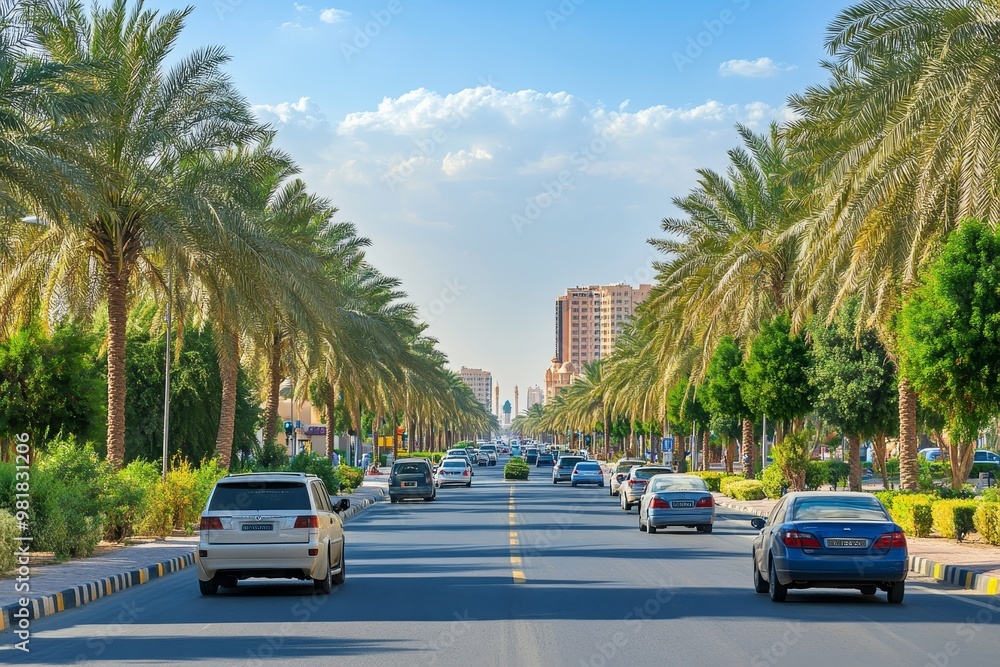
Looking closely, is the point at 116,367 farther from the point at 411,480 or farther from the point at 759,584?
the point at 411,480

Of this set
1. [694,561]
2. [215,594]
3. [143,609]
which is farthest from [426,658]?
[694,561]

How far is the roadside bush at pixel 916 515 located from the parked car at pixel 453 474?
123 feet

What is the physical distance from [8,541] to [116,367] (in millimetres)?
10835

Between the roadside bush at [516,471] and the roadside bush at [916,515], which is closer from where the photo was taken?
the roadside bush at [916,515]

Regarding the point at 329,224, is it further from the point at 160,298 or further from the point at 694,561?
the point at 694,561

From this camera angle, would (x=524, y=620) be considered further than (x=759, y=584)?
No

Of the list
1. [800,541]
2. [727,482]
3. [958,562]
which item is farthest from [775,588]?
[727,482]

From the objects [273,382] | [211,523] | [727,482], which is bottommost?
[727,482]

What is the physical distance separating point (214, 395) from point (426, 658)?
35466 mm

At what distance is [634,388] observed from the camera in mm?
77625

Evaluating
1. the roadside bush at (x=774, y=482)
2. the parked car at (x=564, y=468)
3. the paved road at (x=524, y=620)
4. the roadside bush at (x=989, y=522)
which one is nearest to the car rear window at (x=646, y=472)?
the roadside bush at (x=774, y=482)

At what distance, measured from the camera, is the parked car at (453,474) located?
211ft

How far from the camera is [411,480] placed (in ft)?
156

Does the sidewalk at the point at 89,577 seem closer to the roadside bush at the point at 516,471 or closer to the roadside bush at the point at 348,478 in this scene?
the roadside bush at the point at 348,478
